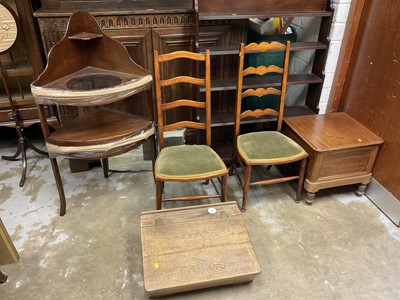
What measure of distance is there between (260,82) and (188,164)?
2.89ft

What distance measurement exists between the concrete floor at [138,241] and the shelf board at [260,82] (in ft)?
2.40

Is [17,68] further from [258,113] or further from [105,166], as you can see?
[258,113]

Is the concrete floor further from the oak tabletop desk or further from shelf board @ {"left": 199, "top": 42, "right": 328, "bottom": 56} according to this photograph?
shelf board @ {"left": 199, "top": 42, "right": 328, "bottom": 56}

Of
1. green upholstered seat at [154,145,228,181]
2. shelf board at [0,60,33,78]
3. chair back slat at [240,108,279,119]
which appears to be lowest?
green upholstered seat at [154,145,228,181]

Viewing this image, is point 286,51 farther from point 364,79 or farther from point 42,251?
point 42,251

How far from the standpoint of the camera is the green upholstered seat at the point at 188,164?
6.08 feet

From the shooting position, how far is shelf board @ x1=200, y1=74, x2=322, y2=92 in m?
2.26

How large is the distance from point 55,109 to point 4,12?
728 millimetres

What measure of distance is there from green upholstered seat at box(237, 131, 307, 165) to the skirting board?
63 centimetres

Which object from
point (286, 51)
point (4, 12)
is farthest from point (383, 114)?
point (4, 12)

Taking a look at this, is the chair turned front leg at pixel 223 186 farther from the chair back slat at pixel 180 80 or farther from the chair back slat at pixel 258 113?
the chair back slat at pixel 180 80

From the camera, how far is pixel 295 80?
236 cm

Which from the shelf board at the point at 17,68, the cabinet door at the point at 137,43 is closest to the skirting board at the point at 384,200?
the cabinet door at the point at 137,43

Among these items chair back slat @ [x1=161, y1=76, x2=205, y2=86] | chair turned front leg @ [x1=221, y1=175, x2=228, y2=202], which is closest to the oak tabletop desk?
chair turned front leg @ [x1=221, y1=175, x2=228, y2=202]
